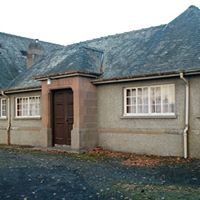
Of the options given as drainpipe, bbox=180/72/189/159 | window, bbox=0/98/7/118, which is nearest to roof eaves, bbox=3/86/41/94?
window, bbox=0/98/7/118

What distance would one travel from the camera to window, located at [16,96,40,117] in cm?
2033

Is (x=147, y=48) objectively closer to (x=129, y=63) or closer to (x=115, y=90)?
(x=129, y=63)

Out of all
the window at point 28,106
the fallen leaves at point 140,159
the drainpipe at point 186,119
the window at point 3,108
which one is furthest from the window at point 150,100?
the window at point 3,108

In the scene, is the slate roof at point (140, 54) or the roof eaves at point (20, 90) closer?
the slate roof at point (140, 54)

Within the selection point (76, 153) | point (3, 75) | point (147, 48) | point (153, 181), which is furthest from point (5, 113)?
point (153, 181)

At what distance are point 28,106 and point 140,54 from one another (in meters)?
7.20

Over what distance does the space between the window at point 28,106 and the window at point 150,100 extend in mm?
5983

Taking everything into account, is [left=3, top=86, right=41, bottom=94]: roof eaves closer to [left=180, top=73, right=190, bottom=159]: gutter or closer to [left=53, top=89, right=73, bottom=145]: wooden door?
[left=53, top=89, right=73, bottom=145]: wooden door

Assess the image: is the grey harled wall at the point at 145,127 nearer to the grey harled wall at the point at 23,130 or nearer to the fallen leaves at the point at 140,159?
the fallen leaves at the point at 140,159

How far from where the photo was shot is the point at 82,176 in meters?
10.7

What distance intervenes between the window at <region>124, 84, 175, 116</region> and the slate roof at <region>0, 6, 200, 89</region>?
0.78 metres

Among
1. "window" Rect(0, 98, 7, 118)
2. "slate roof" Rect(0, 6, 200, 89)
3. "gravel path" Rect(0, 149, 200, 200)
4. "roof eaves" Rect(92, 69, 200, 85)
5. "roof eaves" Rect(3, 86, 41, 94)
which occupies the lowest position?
"gravel path" Rect(0, 149, 200, 200)

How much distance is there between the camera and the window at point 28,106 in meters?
20.3

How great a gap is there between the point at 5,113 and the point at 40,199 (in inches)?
597
